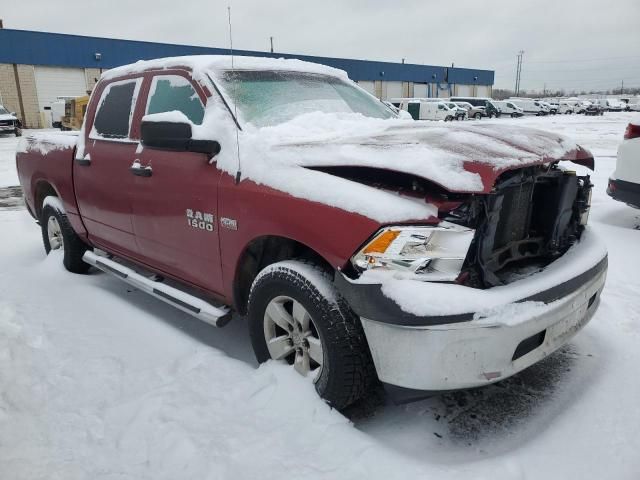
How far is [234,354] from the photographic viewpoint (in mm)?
3145

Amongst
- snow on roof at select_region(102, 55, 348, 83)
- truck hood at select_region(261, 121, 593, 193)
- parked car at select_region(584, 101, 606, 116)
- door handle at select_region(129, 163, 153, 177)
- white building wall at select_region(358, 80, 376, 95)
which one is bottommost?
parked car at select_region(584, 101, 606, 116)

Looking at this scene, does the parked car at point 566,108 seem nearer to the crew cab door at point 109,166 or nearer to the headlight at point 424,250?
the crew cab door at point 109,166

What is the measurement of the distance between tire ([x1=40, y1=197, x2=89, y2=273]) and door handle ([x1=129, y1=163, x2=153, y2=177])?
1.61m

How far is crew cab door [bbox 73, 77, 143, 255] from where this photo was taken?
3615 mm

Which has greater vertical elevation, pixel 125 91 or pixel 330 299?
pixel 125 91

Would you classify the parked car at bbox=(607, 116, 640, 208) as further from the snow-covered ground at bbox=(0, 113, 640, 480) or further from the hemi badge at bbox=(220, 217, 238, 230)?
the hemi badge at bbox=(220, 217, 238, 230)

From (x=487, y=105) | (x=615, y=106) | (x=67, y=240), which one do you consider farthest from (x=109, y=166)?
(x=615, y=106)

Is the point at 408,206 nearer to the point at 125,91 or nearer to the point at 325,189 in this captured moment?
the point at 325,189

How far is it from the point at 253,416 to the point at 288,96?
2009 millimetres

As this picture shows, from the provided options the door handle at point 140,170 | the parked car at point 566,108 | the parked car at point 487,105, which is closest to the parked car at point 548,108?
the parked car at point 566,108

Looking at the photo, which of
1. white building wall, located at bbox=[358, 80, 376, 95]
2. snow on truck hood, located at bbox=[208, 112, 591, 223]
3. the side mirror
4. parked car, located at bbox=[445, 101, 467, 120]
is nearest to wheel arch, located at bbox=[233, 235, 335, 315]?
snow on truck hood, located at bbox=[208, 112, 591, 223]

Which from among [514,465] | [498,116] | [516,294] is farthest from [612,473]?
[498,116]

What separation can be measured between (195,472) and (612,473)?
1.73 m

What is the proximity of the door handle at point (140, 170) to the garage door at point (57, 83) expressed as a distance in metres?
32.6
